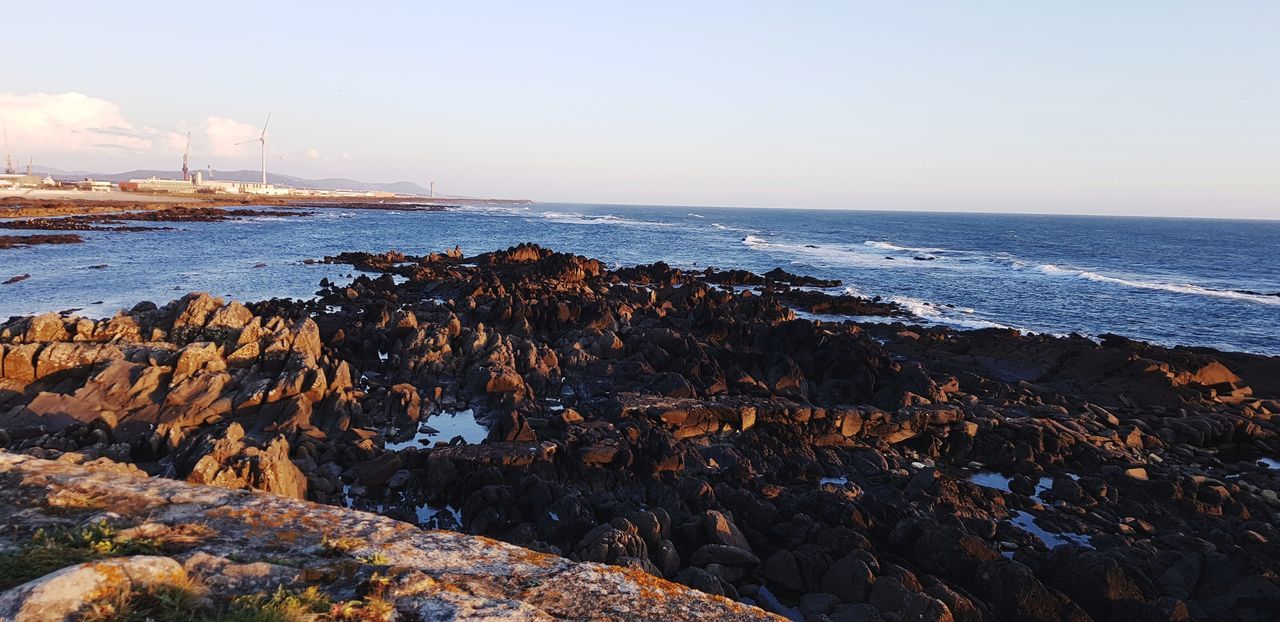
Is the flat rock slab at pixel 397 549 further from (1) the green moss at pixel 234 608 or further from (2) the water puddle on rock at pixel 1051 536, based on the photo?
(2) the water puddle on rock at pixel 1051 536

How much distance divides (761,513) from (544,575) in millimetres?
7980

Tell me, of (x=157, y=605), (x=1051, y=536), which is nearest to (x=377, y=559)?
(x=157, y=605)

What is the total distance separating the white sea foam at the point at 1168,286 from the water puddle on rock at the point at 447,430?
56.7 m

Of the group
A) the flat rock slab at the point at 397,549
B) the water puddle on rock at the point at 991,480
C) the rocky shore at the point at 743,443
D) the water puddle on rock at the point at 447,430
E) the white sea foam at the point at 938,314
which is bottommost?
the water puddle on rock at the point at 991,480

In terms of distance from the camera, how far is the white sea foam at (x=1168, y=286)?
5104 cm

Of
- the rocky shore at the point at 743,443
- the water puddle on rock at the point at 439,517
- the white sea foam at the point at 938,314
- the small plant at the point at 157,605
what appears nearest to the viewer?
the small plant at the point at 157,605

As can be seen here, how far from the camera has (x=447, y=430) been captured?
18.4m

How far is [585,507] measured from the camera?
12.6 m

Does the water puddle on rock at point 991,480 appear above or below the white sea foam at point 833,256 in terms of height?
below

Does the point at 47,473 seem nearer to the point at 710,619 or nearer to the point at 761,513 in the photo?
the point at 710,619

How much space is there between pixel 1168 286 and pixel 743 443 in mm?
58711

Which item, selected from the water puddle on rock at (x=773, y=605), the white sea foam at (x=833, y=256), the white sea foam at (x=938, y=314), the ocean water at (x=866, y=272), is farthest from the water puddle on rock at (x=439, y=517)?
the white sea foam at (x=833, y=256)

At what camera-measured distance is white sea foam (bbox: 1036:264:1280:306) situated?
51.0 m

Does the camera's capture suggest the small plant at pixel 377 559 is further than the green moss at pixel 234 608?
Yes
